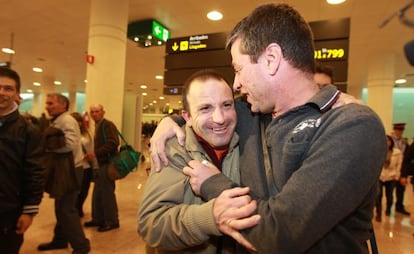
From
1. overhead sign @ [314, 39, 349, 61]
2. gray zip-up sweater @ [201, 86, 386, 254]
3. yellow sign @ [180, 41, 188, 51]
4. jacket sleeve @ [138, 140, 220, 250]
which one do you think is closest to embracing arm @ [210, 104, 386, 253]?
gray zip-up sweater @ [201, 86, 386, 254]

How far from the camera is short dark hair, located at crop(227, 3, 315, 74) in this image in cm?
101

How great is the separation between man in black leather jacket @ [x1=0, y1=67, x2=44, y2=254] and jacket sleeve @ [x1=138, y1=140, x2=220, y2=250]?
1356 millimetres

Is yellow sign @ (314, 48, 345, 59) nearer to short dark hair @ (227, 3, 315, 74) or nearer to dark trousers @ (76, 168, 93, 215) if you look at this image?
short dark hair @ (227, 3, 315, 74)

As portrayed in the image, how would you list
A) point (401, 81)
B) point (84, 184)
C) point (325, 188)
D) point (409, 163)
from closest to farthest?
point (325, 188)
point (84, 184)
point (409, 163)
point (401, 81)

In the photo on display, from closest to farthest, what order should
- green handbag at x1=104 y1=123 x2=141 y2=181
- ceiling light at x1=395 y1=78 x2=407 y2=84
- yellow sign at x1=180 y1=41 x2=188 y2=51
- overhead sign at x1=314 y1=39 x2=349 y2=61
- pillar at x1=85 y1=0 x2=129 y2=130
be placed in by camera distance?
1. overhead sign at x1=314 y1=39 x2=349 y2=61
2. yellow sign at x1=180 y1=41 x2=188 y2=51
3. green handbag at x1=104 y1=123 x2=141 y2=181
4. pillar at x1=85 y1=0 x2=129 y2=130
5. ceiling light at x1=395 y1=78 x2=407 y2=84

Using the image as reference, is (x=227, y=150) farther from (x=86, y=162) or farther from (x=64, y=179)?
(x=86, y=162)

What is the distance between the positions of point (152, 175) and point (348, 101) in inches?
30.6

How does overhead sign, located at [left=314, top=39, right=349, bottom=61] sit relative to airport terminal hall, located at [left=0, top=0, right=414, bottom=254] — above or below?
above

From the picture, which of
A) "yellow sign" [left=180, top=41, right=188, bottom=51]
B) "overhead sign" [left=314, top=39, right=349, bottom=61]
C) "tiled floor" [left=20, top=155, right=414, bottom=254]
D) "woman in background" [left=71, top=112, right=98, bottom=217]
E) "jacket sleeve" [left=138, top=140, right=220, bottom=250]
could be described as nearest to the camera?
"jacket sleeve" [left=138, top=140, right=220, bottom=250]

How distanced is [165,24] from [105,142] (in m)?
3.31

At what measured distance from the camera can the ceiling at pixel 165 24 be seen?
526 cm

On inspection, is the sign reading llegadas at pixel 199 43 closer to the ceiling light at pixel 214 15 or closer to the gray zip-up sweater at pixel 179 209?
the ceiling light at pixel 214 15

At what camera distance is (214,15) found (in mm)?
5715

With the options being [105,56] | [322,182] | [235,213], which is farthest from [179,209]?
[105,56]
